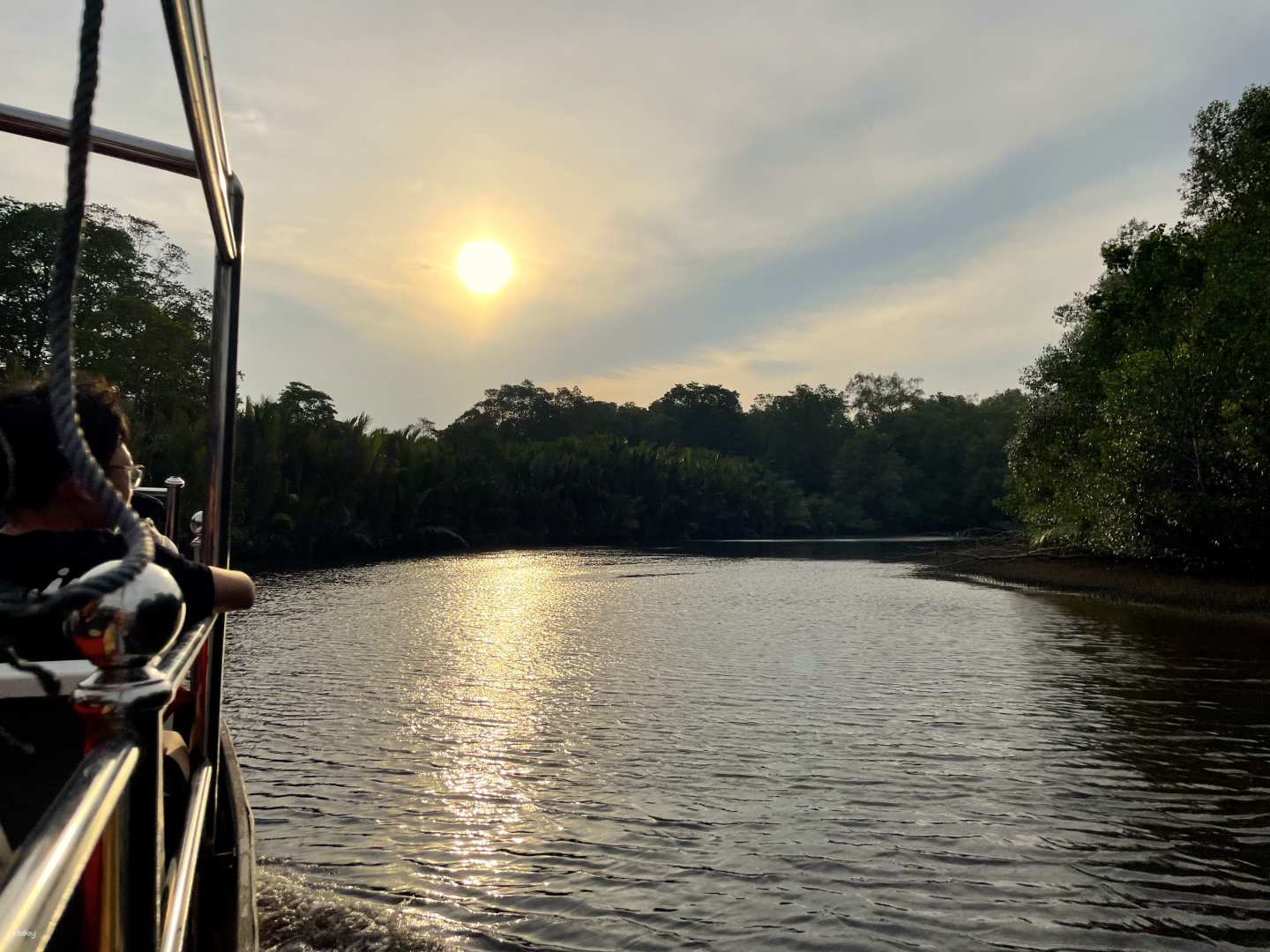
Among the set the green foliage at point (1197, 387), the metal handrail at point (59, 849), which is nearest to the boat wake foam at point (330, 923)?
the metal handrail at point (59, 849)

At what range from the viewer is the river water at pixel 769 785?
14.9 ft

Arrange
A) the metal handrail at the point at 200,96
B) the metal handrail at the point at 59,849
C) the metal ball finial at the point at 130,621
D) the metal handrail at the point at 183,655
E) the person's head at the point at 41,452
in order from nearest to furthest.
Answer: the metal handrail at the point at 59,849 < the metal ball finial at the point at 130,621 < the metal handrail at the point at 183,655 < the metal handrail at the point at 200,96 < the person's head at the point at 41,452

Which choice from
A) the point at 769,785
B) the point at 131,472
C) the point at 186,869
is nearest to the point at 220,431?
the point at 131,472

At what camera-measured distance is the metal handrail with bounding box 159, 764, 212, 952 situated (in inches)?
64.8

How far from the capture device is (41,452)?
180 centimetres

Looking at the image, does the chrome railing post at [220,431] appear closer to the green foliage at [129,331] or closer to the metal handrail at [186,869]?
the metal handrail at [186,869]

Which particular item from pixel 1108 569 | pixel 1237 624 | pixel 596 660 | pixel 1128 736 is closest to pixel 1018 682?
pixel 1128 736

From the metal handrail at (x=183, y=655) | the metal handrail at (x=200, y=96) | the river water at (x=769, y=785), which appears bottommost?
the river water at (x=769, y=785)

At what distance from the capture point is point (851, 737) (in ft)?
26.0

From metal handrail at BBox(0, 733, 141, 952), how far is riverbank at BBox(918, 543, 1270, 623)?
18.5 meters

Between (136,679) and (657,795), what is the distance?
5.84 metres

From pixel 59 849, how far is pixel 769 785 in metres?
6.32

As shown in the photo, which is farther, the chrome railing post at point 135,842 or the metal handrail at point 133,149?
the metal handrail at point 133,149

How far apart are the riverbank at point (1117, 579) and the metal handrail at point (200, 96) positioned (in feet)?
59.0
